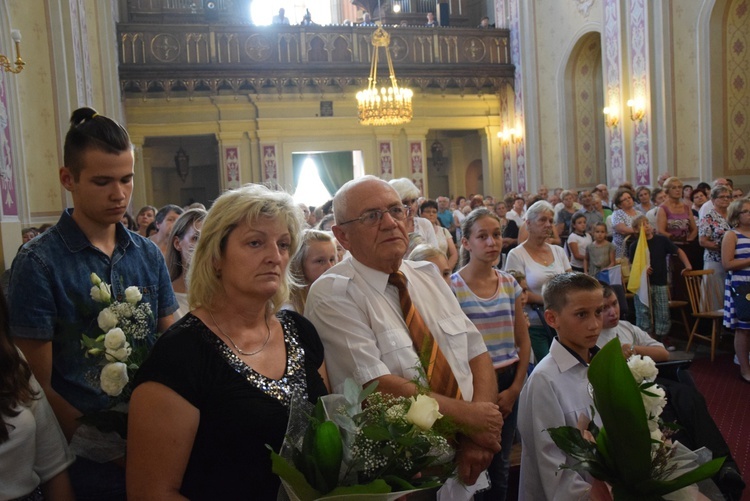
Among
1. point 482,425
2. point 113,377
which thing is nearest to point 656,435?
point 482,425

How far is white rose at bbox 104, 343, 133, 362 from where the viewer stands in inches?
70.4

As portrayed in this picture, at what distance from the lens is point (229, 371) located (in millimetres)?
1742

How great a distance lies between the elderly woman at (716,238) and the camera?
7.01 meters

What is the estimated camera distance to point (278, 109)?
15953 millimetres

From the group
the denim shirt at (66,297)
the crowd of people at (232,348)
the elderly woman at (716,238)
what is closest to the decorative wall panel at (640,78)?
the elderly woman at (716,238)

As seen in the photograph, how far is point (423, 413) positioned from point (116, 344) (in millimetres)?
825

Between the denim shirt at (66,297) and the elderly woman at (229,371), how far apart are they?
0.32m

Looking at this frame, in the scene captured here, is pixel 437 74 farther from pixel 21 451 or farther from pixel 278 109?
pixel 21 451

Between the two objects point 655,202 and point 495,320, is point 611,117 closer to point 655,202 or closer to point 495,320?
point 655,202

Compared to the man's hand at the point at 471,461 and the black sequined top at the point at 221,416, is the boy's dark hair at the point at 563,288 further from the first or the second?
the black sequined top at the point at 221,416

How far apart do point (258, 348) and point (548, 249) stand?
3.18 meters

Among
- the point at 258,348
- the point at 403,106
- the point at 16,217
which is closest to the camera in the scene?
the point at 258,348

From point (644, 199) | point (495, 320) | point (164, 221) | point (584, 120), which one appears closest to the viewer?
point (495, 320)

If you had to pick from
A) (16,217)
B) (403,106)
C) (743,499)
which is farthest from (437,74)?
(743,499)
